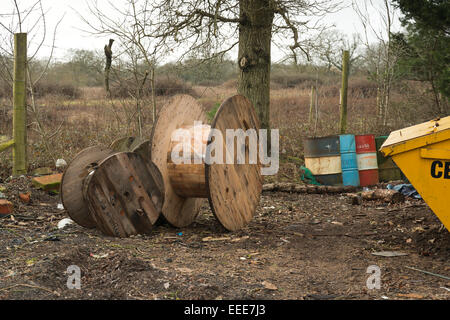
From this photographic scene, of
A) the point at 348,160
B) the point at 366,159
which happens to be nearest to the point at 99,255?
the point at 348,160

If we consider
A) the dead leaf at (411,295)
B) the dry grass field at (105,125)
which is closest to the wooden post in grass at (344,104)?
the dry grass field at (105,125)

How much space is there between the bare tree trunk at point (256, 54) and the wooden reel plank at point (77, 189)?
417cm

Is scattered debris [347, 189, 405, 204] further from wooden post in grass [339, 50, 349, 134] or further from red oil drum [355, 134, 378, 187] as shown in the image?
wooden post in grass [339, 50, 349, 134]

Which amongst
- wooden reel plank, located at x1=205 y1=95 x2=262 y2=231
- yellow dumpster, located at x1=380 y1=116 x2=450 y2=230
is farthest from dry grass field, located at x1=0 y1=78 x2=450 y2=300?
yellow dumpster, located at x1=380 y1=116 x2=450 y2=230

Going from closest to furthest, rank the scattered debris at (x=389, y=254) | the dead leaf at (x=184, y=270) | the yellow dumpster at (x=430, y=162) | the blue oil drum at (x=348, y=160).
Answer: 1. the dead leaf at (x=184, y=270)
2. the yellow dumpster at (x=430, y=162)
3. the scattered debris at (x=389, y=254)
4. the blue oil drum at (x=348, y=160)

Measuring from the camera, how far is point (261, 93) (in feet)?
27.5

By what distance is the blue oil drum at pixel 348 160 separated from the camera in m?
8.29

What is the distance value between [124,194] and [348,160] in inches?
199

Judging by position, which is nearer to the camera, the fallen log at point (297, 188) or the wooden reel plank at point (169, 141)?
the wooden reel plank at point (169, 141)

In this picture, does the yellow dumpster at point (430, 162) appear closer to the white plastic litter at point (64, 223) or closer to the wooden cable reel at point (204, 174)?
the wooden cable reel at point (204, 174)

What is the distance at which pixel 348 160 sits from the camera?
27.2ft

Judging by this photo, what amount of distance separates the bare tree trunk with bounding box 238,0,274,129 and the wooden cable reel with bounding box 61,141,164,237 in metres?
4.03

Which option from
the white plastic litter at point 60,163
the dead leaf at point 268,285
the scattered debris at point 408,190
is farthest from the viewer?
the white plastic litter at point 60,163
